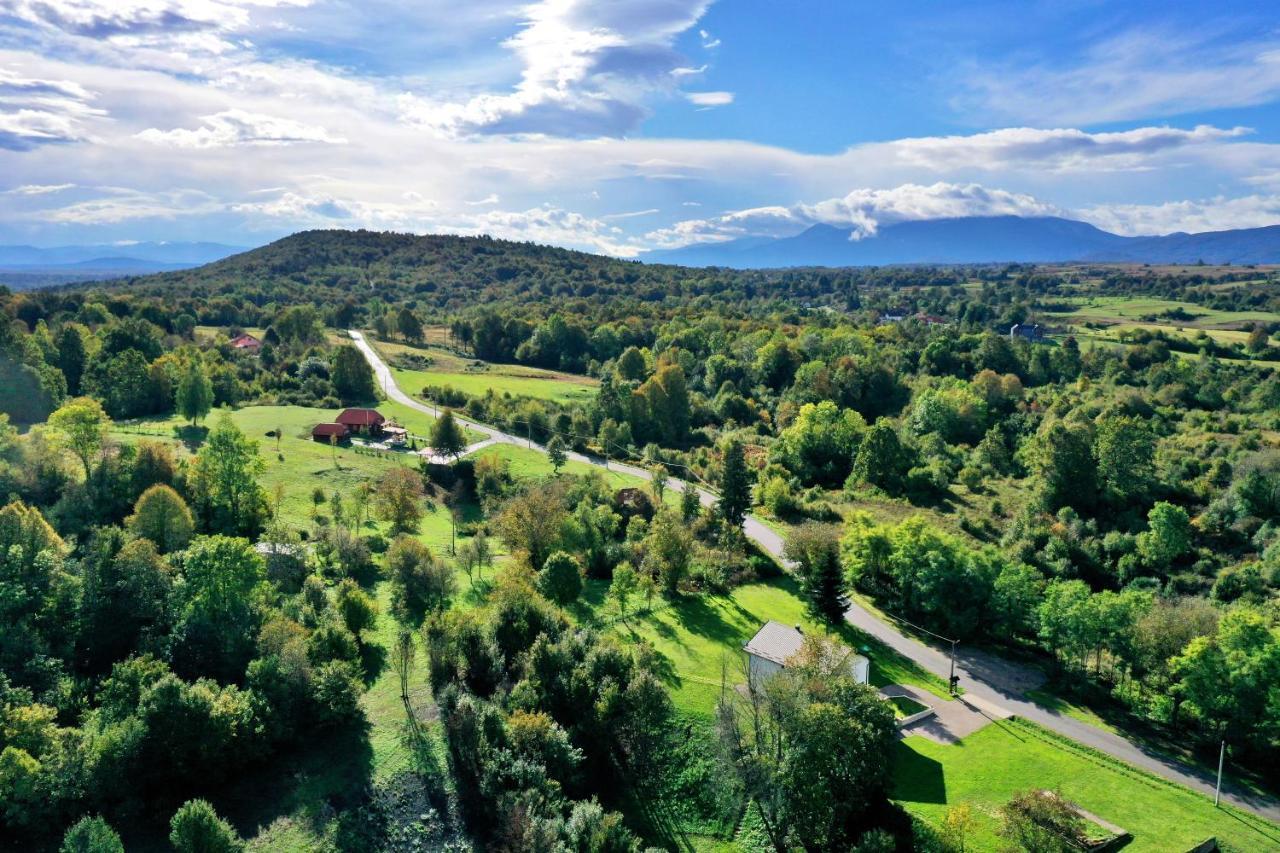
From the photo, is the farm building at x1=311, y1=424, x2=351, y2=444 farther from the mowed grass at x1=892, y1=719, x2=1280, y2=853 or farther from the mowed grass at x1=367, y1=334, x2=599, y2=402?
the mowed grass at x1=892, y1=719, x2=1280, y2=853

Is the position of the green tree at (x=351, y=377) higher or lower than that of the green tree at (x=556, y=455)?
higher

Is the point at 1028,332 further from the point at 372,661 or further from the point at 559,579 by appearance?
the point at 372,661

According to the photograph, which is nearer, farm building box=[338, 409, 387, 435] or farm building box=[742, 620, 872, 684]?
farm building box=[742, 620, 872, 684]

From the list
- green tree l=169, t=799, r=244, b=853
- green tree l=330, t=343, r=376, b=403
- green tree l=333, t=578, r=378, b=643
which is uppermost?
green tree l=330, t=343, r=376, b=403

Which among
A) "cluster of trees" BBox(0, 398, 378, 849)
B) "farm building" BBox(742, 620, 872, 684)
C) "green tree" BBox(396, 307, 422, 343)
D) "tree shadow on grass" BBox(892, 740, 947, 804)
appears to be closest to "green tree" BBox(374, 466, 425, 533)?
"cluster of trees" BBox(0, 398, 378, 849)

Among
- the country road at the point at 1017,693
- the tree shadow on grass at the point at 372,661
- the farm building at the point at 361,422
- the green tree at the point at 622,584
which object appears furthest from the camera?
the farm building at the point at 361,422

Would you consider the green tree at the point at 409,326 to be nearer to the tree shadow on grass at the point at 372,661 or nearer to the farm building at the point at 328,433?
the farm building at the point at 328,433

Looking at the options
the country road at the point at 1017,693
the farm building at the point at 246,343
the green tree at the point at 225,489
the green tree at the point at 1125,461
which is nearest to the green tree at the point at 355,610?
the green tree at the point at 225,489
